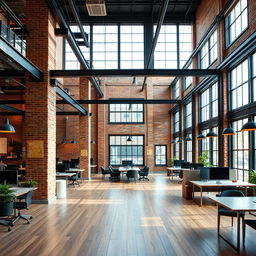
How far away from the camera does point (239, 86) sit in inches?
340

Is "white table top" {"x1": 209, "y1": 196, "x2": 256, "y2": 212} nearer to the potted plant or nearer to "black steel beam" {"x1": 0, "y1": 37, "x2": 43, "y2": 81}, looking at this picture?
the potted plant

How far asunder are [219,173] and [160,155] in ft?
36.0

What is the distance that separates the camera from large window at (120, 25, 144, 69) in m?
16.7

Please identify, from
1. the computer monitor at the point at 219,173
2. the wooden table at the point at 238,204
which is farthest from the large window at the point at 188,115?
the wooden table at the point at 238,204

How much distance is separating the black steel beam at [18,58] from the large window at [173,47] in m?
10.3

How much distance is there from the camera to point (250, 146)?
7.78m

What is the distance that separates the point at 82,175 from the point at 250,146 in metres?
8.93

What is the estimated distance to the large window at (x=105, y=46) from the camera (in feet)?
55.0

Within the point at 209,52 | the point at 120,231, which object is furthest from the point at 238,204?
the point at 209,52

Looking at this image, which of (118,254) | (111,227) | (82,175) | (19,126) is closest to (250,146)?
(111,227)

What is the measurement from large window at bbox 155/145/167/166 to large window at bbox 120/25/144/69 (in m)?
5.58

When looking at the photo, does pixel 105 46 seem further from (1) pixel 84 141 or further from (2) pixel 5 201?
(2) pixel 5 201

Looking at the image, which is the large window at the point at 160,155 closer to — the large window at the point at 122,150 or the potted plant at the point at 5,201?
the large window at the point at 122,150

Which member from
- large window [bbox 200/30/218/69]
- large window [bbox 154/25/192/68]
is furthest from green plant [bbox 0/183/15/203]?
large window [bbox 154/25/192/68]
